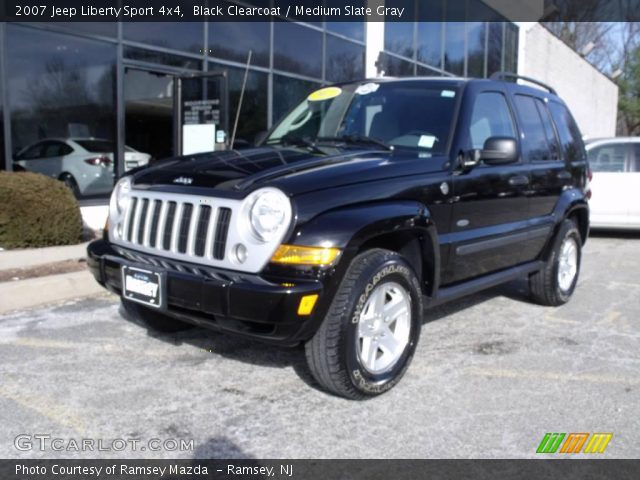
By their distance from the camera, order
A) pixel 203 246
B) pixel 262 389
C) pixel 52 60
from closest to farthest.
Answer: pixel 203 246 → pixel 262 389 → pixel 52 60

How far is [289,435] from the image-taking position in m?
3.01

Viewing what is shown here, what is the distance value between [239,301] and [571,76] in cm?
2884

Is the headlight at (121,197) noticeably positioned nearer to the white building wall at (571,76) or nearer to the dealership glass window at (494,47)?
the dealership glass window at (494,47)

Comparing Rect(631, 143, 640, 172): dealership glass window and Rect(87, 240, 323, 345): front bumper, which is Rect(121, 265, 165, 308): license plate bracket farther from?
Rect(631, 143, 640, 172): dealership glass window

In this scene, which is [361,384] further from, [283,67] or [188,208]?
[283,67]

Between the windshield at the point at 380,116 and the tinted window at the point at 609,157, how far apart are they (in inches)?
266

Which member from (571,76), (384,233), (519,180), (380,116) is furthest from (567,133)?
(571,76)

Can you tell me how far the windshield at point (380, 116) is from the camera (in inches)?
162

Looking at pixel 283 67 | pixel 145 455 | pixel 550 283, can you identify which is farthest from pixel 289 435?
pixel 283 67

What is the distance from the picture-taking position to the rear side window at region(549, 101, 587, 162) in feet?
17.9

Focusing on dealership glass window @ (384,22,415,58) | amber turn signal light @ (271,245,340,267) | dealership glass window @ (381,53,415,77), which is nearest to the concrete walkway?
amber turn signal light @ (271,245,340,267)

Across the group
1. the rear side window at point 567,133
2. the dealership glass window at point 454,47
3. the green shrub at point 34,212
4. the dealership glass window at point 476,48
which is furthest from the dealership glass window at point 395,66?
the green shrub at point 34,212

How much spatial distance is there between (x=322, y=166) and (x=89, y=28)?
6.87 meters

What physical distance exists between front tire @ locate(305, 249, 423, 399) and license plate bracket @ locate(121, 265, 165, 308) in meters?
0.83
